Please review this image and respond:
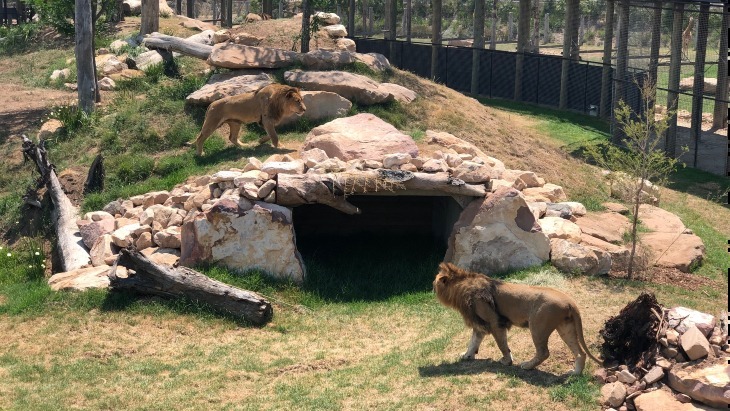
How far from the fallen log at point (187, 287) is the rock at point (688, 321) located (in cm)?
546

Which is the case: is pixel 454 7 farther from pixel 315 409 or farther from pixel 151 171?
pixel 315 409

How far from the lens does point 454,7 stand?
234ft

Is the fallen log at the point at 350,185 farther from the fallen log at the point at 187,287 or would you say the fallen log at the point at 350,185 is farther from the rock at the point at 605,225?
the rock at the point at 605,225

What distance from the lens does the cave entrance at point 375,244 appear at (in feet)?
48.5

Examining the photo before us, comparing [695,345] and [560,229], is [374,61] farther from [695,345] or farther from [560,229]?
[695,345]

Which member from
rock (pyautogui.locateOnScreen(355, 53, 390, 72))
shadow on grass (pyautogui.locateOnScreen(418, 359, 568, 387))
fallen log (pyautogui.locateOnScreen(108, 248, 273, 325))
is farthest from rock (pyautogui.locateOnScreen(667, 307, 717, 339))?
rock (pyautogui.locateOnScreen(355, 53, 390, 72))

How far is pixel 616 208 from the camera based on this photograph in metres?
17.7

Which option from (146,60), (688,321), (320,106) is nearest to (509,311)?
(688,321)

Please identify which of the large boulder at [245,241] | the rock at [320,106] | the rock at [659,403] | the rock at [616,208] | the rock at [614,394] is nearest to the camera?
the rock at [659,403]

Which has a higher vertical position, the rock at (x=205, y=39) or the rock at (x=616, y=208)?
the rock at (x=205, y=39)

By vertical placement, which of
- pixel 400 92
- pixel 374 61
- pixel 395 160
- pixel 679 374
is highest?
pixel 374 61

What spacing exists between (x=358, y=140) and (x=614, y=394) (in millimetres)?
8224

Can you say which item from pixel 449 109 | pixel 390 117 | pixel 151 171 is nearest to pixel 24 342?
pixel 151 171

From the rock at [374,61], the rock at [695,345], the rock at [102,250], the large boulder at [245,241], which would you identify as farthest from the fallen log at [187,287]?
the rock at [374,61]
